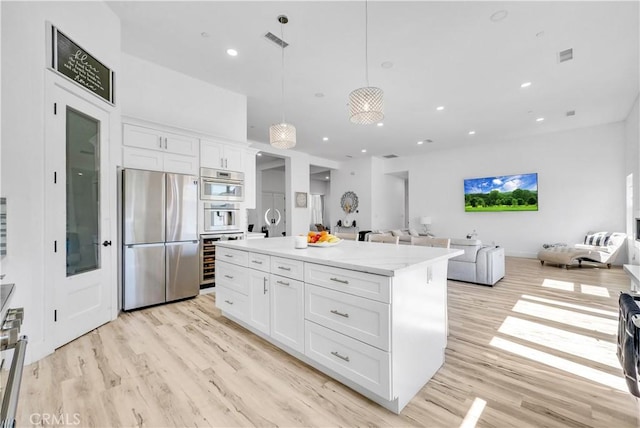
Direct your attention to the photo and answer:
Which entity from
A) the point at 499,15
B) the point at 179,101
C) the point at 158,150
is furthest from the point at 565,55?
the point at 158,150

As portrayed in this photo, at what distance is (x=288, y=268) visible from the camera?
2105 millimetres

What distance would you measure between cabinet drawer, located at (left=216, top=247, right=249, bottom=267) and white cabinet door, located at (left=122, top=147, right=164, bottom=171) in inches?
58.9

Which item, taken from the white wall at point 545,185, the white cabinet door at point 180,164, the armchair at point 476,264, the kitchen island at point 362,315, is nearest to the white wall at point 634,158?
the white wall at point 545,185

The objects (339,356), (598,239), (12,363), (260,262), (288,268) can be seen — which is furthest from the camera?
(598,239)

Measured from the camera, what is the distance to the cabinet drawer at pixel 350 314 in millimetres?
1534

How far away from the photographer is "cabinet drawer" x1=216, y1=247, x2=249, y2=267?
2.57 metres

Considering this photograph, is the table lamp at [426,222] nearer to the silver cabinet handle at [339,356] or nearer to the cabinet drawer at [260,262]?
the cabinet drawer at [260,262]

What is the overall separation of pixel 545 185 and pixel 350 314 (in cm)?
780

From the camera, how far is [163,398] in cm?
170

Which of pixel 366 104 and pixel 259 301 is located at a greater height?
pixel 366 104

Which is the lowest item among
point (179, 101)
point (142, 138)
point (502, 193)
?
point (502, 193)

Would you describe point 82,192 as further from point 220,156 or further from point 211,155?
point 220,156

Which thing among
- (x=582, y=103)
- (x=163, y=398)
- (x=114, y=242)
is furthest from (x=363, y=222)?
(x=163, y=398)

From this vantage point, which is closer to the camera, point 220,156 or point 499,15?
point 499,15
